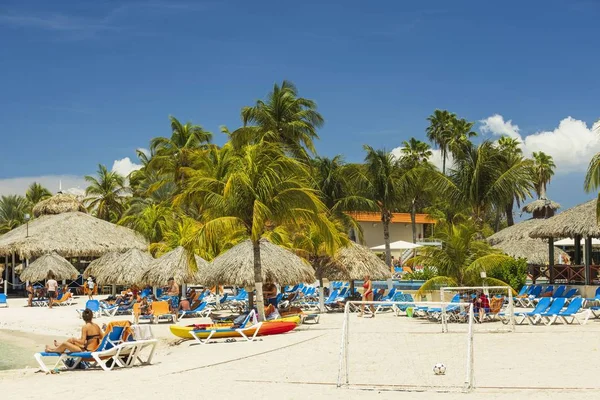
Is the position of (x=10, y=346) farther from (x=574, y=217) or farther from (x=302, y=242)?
(x=574, y=217)

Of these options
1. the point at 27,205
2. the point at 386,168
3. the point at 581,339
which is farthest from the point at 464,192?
the point at 27,205

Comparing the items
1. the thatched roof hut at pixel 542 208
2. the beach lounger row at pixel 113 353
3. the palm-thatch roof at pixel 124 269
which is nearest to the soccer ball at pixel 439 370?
the beach lounger row at pixel 113 353

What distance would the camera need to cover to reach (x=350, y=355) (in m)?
13.5

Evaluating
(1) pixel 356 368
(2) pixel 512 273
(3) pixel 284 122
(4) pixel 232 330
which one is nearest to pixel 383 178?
(3) pixel 284 122

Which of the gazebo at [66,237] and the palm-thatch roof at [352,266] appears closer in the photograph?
the palm-thatch roof at [352,266]

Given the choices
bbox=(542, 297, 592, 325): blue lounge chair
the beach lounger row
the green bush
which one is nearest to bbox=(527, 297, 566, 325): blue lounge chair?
bbox=(542, 297, 592, 325): blue lounge chair

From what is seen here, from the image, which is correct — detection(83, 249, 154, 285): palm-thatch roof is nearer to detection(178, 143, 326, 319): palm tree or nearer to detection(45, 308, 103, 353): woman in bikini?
detection(178, 143, 326, 319): palm tree

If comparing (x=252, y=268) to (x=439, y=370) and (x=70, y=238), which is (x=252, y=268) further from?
(x=70, y=238)

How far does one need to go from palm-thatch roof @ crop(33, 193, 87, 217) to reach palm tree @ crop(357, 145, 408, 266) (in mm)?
15834

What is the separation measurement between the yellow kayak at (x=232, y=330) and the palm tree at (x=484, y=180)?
17.9 metres

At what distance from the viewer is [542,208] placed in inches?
1431

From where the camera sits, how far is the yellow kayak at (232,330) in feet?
53.2

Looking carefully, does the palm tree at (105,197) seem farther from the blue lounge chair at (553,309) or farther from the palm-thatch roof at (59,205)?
the blue lounge chair at (553,309)

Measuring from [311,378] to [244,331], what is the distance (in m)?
5.33
